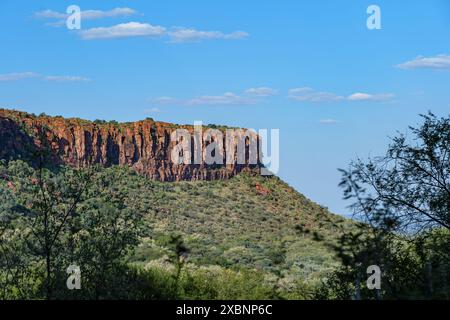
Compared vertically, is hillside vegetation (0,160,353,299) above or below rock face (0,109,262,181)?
below

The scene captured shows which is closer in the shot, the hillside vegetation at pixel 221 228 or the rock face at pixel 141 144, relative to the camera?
the hillside vegetation at pixel 221 228

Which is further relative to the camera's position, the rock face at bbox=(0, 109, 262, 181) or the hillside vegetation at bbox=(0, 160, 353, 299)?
the rock face at bbox=(0, 109, 262, 181)

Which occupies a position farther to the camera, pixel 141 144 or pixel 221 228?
pixel 141 144

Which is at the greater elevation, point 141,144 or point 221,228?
point 141,144

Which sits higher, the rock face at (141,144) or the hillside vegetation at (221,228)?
the rock face at (141,144)

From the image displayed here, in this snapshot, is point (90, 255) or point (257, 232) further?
point (257, 232)
